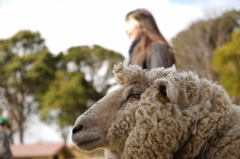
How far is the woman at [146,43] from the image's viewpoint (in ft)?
10.5

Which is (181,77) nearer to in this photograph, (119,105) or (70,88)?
(119,105)

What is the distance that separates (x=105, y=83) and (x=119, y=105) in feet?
91.4

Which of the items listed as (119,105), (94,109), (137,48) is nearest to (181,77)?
(119,105)

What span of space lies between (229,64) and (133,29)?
21839 mm

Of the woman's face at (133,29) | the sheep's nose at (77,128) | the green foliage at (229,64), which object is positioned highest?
the woman's face at (133,29)

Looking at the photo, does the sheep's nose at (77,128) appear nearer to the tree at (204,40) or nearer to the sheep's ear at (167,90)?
the sheep's ear at (167,90)

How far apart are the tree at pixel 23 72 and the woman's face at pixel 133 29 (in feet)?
88.2

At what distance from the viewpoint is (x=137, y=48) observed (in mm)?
3395

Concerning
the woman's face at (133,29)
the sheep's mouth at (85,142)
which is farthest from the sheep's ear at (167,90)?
the woman's face at (133,29)

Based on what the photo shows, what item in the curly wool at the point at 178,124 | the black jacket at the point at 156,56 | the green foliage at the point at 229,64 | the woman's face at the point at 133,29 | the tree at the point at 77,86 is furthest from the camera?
the tree at the point at 77,86

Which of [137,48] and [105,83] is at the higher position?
[137,48]

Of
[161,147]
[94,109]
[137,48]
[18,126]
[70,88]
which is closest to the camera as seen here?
[161,147]

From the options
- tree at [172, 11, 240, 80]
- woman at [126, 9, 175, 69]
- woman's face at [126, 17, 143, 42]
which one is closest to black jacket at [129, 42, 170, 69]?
woman at [126, 9, 175, 69]

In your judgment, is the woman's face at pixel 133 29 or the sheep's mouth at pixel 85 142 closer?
the sheep's mouth at pixel 85 142
